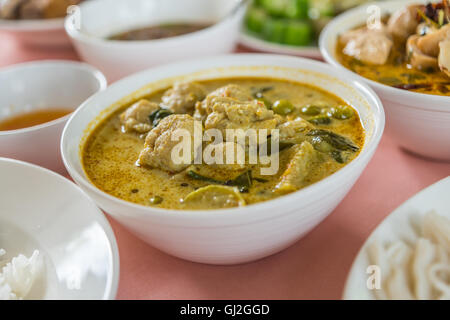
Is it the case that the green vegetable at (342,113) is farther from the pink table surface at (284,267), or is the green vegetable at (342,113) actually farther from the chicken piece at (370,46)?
the chicken piece at (370,46)

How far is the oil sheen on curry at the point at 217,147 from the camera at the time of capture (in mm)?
1849

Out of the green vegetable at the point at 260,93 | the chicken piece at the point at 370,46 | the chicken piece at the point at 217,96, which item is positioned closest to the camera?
the chicken piece at the point at 217,96

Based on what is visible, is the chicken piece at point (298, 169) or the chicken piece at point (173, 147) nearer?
the chicken piece at point (298, 169)

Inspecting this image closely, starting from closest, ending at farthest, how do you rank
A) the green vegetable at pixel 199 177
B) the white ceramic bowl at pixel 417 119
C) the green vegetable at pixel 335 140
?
the green vegetable at pixel 199 177 < the green vegetable at pixel 335 140 < the white ceramic bowl at pixel 417 119

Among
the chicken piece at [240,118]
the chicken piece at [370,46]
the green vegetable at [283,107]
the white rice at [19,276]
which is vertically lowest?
the white rice at [19,276]

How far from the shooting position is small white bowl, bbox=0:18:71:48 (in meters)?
3.73

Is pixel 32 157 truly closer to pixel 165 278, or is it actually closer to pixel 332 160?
pixel 165 278

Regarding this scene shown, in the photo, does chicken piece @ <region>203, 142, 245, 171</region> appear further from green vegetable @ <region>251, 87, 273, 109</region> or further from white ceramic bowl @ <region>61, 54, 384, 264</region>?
green vegetable @ <region>251, 87, 273, 109</region>

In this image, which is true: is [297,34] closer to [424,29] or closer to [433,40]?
[424,29]

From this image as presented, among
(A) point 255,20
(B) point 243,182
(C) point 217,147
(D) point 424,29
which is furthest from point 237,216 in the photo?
(A) point 255,20

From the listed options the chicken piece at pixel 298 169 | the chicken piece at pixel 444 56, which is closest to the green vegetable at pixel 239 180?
the chicken piece at pixel 298 169

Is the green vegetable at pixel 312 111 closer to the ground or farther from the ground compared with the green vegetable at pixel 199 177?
farther from the ground

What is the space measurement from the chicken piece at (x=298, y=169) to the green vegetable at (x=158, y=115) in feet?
2.33

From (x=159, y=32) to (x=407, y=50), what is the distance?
1.95 meters
